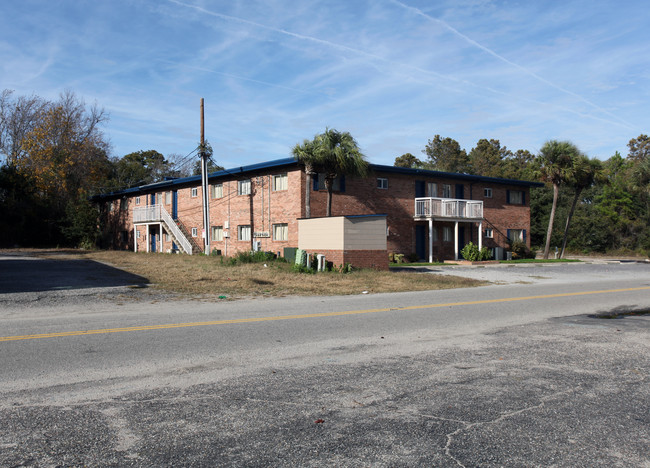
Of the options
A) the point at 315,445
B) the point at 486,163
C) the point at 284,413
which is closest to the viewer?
the point at 315,445

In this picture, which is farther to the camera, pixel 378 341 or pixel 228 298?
pixel 228 298

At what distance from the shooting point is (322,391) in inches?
191

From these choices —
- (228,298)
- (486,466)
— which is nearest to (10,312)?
(228,298)

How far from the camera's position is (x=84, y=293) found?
13078 millimetres

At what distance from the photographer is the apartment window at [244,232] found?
31.9m

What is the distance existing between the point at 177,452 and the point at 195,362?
241cm

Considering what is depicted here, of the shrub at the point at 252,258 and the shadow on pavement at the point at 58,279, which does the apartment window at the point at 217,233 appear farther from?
the shadow on pavement at the point at 58,279

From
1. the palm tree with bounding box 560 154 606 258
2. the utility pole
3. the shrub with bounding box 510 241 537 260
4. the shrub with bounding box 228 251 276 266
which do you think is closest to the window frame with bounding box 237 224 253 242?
the utility pole

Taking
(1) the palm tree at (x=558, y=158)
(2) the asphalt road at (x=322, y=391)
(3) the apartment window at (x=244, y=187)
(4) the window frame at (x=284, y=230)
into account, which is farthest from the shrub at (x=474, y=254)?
(2) the asphalt road at (x=322, y=391)

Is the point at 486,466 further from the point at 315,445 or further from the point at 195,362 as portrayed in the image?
the point at 195,362

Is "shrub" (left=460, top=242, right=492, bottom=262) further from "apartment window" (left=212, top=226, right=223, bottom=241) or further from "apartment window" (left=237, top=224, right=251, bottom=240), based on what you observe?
"apartment window" (left=212, top=226, right=223, bottom=241)

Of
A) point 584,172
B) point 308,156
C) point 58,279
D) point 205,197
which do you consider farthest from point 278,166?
point 584,172

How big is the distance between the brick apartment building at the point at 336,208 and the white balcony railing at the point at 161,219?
0.07 meters

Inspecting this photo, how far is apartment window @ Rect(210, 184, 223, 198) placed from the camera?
34225mm
